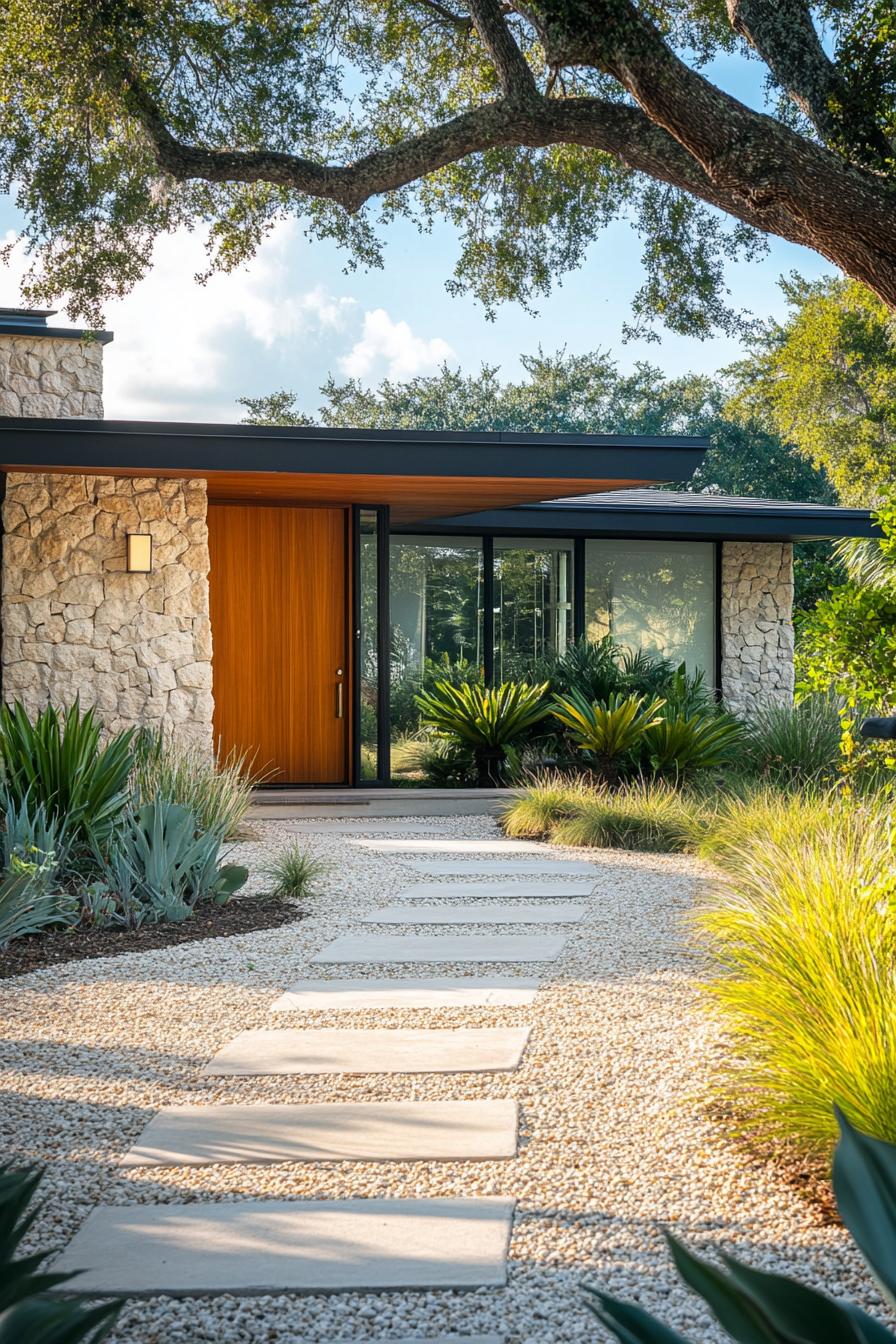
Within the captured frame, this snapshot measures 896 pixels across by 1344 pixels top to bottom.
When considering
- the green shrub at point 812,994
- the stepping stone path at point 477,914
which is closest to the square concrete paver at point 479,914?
the stepping stone path at point 477,914

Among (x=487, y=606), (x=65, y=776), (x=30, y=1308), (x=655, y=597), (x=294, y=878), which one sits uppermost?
(x=655, y=597)

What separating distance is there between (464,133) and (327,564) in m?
4.47

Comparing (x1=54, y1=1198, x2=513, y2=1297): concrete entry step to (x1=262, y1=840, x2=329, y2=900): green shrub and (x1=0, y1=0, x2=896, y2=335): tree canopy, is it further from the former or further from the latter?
(x1=0, y1=0, x2=896, y2=335): tree canopy

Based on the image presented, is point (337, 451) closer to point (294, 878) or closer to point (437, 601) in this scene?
point (294, 878)

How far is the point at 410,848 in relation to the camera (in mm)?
9227

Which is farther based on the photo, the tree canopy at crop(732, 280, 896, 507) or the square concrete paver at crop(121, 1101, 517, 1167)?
the tree canopy at crop(732, 280, 896, 507)

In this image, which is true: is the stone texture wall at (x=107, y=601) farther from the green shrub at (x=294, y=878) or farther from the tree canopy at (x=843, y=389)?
the tree canopy at (x=843, y=389)

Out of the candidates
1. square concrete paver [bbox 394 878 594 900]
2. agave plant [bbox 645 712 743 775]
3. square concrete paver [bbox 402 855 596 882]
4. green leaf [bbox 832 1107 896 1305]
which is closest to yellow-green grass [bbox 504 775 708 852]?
agave plant [bbox 645 712 743 775]

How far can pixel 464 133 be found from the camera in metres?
8.64

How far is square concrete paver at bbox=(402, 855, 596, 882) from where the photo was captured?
26.5 feet

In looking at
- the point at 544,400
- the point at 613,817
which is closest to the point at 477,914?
the point at 613,817

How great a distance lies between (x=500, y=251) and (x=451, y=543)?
3623 mm

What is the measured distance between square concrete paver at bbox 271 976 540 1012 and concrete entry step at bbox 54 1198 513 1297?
1871 millimetres

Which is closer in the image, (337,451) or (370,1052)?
(370,1052)
